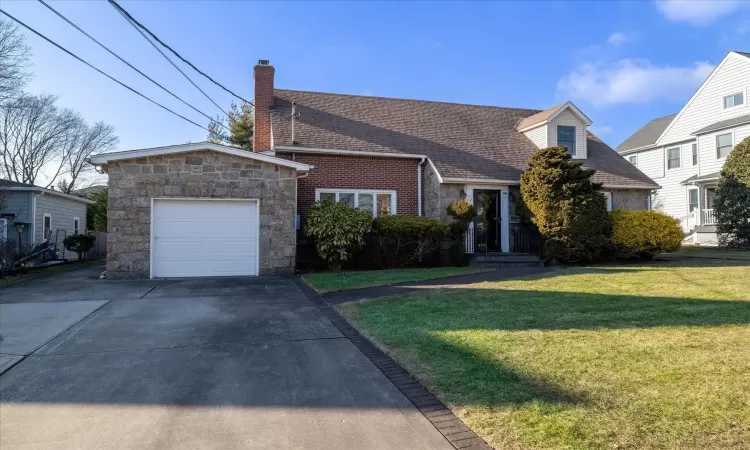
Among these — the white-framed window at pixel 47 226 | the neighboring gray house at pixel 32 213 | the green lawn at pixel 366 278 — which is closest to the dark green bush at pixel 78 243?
the white-framed window at pixel 47 226

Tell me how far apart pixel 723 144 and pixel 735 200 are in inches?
237

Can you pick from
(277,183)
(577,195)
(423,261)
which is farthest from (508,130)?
(277,183)

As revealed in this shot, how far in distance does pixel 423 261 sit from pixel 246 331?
8.84m

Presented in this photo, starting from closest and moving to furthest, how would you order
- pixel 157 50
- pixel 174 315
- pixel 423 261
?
1. pixel 174 315
2. pixel 157 50
3. pixel 423 261

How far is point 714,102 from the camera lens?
2319 cm

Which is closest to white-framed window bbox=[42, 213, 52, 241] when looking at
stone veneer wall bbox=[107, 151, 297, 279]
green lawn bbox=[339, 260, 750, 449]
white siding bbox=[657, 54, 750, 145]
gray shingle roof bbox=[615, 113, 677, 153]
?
stone veneer wall bbox=[107, 151, 297, 279]

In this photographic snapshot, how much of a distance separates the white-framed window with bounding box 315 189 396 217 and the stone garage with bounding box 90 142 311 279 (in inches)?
86.2

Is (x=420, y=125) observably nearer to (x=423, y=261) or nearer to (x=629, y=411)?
(x=423, y=261)

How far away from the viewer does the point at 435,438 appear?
3188mm

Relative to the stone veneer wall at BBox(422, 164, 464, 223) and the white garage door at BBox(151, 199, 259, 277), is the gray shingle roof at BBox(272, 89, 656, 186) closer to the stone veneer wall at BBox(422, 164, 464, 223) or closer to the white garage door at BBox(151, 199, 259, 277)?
the stone veneer wall at BBox(422, 164, 464, 223)

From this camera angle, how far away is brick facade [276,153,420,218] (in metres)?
14.5

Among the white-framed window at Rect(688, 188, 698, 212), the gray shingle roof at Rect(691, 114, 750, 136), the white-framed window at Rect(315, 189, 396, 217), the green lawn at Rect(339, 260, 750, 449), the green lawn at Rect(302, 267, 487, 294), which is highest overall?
the gray shingle roof at Rect(691, 114, 750, 136)

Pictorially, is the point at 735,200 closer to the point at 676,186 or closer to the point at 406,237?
the point at 676,186

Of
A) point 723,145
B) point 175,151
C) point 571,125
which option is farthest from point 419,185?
point 723,145
